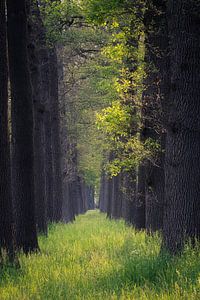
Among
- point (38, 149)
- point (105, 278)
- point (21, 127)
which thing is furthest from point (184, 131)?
point (38, 149)

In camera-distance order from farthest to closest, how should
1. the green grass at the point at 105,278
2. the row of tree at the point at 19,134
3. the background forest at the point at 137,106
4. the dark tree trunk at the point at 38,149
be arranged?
the dark tree trunk at the point at 38,149 < the row of tree at the point at 19,134 < the background forest at the point at 137,106 < the green grass at the point at 105,278

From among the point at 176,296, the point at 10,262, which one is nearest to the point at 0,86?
the point at 10,262

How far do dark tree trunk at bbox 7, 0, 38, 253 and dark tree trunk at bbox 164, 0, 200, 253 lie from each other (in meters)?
4.05

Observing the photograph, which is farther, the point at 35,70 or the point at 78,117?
the point at 78,117

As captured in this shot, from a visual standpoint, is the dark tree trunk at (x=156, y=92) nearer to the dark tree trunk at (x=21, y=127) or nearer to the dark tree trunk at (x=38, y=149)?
the dark tree trunk at (x=21, y=127)

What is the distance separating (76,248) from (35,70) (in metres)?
6.12

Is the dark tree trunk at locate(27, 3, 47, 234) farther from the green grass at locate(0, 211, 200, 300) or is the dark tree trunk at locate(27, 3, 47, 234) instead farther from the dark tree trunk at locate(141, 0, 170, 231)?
the green grass at locate(0, 211, 200, 300)

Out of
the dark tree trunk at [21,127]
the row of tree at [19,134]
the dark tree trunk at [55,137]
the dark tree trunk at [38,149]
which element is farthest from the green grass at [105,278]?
the dark tree trunk at [55,137]

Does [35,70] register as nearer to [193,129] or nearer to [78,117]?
[193,129]

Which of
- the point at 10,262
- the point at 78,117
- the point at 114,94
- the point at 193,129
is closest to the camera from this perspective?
the point at 193,129

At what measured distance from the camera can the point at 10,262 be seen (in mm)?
9422

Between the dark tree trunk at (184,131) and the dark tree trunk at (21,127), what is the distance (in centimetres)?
405

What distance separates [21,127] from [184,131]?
4588 mm

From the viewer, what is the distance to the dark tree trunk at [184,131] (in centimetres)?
863
